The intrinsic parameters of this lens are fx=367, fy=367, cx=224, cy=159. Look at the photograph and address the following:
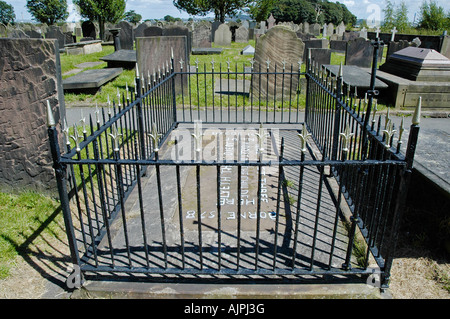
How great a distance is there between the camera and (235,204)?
410cm

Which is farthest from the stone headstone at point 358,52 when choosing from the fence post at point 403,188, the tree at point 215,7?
the tree at point 215,7

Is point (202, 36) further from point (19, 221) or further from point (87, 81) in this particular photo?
point (19, 221)

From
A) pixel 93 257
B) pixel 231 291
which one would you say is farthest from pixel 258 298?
pixel 93 257

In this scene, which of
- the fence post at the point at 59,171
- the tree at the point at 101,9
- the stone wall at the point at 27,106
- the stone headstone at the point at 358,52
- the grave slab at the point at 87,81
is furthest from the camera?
the tree at the point at 101,9

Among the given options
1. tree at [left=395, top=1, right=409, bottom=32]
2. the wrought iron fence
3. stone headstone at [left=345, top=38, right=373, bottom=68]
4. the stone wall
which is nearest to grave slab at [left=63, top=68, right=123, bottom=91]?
the wrought iron fence

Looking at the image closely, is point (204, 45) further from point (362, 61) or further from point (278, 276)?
point (278, 276)

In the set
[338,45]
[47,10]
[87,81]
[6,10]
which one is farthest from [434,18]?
[6,10]

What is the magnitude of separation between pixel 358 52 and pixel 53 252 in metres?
12.7

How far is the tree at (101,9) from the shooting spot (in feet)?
88.4

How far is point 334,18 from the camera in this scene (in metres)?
73.8

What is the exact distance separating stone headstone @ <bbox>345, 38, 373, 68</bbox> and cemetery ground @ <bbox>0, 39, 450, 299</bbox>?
34.0 ft

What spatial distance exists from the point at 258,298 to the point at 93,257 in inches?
57.6

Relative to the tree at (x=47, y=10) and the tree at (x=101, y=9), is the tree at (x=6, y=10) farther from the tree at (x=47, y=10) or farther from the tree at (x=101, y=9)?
the tree at (x=101, y=9)

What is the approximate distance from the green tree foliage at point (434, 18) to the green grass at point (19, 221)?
1349 inches
